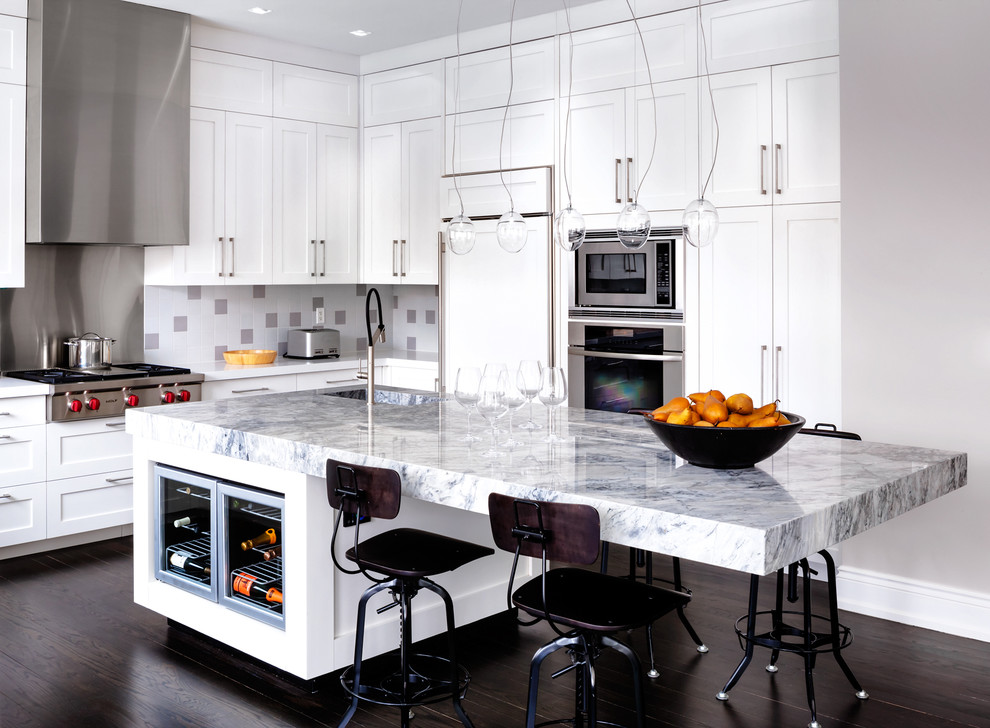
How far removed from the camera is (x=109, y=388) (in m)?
4.78

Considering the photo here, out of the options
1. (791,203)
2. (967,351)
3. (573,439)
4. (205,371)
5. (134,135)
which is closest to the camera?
(573,439)

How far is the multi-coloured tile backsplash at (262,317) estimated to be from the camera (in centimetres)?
573

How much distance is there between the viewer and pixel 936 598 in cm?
370

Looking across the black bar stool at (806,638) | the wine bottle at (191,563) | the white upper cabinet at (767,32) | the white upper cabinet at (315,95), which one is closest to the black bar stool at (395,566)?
the wine bottle at (191,563)

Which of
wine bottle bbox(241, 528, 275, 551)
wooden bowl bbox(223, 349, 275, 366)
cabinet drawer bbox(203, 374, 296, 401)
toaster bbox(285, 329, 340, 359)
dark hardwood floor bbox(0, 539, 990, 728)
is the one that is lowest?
dark hardwood floor bbox(0, 539, 990, 728)

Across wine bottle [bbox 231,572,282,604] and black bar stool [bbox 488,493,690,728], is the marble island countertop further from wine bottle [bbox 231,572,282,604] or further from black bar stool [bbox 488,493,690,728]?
wine bottle [bbox 231,572,282,604]

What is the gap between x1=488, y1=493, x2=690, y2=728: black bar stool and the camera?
2113mm

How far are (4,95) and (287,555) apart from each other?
3.05 m

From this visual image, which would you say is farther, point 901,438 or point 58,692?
point 901,438

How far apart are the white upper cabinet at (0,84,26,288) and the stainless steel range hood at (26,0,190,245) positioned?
0.05 metres

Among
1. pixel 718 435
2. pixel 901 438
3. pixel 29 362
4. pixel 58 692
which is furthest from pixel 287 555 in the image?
pixel 29 362

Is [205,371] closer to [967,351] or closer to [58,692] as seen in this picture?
[58,692]

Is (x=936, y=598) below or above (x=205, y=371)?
below

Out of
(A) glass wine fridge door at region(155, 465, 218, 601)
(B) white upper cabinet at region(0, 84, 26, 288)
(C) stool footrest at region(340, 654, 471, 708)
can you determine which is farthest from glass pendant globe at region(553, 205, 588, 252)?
(B) white upper cabinet at region(0, 84, 26, 288)
